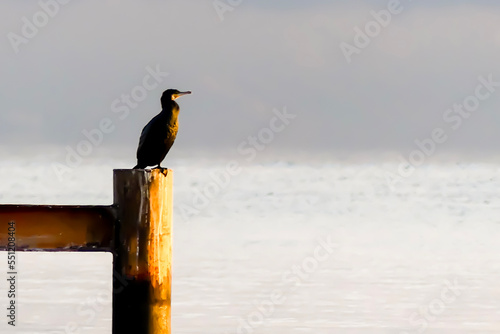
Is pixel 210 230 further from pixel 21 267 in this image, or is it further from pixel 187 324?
pixel 187 324

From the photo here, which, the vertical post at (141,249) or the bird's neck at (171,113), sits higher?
the bird's neck at (171,113)

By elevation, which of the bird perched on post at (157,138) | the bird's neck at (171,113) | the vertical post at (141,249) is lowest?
the vertical post at (141,249)

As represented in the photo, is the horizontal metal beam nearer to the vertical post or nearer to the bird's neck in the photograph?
the vertical post

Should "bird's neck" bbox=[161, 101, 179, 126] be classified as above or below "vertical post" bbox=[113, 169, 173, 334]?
above

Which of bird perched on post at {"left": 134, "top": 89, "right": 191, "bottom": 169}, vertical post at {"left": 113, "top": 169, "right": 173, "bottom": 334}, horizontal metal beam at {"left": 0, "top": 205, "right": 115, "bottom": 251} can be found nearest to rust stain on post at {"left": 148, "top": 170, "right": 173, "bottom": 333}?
vertical post at {"left": 113, "top": 169, "right": 173, "bottom": 334}

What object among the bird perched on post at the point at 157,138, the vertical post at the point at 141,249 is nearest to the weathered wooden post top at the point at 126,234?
the vertical post at the point at 141,249

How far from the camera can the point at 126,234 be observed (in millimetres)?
6160

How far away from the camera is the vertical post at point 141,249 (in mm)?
6164

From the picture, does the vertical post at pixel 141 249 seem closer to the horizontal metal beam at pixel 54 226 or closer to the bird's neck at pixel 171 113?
the horizontal metal beam at pixel 54 226

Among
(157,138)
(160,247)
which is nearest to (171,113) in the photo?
(157,138)

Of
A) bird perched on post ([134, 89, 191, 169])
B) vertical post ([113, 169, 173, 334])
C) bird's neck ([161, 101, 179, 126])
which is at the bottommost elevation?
vertical post ([113, 169, 173, 334])

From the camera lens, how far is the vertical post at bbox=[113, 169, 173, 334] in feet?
20.2

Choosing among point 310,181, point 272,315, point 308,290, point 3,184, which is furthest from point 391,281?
point 310,181

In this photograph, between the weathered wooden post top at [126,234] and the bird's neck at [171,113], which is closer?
the weathered wooden post top at [126,234]
